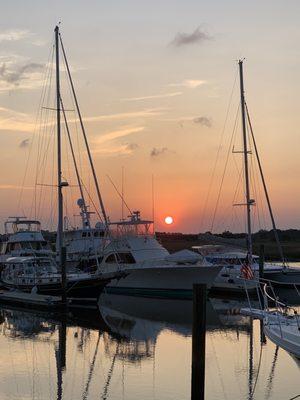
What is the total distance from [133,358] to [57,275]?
16.6 metres

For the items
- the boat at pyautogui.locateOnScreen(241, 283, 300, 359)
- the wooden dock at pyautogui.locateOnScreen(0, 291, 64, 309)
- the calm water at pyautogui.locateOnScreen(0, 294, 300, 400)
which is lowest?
the calm water at pyautogui.locateOnScreen(0, 294, 300, 400)

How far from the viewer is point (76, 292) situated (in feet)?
120

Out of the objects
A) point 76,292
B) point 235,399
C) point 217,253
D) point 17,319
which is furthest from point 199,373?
point 217,253

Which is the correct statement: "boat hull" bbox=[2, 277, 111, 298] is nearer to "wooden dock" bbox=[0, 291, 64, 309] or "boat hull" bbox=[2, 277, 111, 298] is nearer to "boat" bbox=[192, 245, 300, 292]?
"wooden dock" bbox=[0, 291, 64, 309]

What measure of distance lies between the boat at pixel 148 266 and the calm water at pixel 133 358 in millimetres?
6352

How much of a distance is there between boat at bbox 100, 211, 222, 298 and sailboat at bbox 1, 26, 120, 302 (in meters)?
2.23

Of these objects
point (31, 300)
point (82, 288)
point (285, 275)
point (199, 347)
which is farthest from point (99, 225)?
point (199, 347)

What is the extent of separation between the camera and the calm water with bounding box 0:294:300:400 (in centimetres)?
1844

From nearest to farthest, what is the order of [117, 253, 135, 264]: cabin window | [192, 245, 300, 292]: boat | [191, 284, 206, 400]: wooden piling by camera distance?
[191, 284, 206, 400]: wooden piling < [117, 253, 135, 264]: cabin window < [192, 245, 300, 292]: boat

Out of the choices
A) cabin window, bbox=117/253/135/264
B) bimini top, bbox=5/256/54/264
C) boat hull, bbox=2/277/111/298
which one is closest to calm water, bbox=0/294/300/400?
boat hull, bbox=2/277/111/298

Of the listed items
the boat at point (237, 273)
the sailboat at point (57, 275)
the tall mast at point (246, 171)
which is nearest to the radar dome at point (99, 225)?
the sailboat at point (57, 275)

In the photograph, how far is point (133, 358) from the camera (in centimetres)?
2291

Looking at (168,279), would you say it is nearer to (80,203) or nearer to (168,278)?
(168,278)

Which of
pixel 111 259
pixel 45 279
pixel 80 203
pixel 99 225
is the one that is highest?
pixel 80 203
